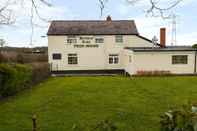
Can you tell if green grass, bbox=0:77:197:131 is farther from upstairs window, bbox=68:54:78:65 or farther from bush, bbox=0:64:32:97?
upstairs window, bbox=68:54:78:65

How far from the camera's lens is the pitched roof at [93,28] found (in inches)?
1716

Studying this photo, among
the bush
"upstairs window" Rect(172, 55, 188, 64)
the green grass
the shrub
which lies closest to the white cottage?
"upstairs window" Rect(172, 55, 188, 64)

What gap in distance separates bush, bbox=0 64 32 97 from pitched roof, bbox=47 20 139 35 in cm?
2201

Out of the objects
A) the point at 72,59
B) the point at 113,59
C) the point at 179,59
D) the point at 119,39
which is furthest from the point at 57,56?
the point at 179,59

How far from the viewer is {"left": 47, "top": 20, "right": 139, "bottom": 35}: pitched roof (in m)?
43.6

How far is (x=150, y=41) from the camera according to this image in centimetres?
4378

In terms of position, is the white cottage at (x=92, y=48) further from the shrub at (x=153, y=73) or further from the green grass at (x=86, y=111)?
the green grass at (x=86, y=111)

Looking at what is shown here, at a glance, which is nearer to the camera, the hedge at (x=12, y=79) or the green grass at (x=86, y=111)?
the green grass at (x=86, y=111)

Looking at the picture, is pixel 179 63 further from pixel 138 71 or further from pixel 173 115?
pixel 173 115

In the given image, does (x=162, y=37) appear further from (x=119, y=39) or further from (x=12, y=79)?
(x=12, y=79)

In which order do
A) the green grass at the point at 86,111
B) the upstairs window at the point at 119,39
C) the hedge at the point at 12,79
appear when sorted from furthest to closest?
the upstairs window at the point at 119,39, the hedge at the point at 12,79, the green grass at the point at 86,111

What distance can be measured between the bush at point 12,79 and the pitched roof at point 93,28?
72.2 ft

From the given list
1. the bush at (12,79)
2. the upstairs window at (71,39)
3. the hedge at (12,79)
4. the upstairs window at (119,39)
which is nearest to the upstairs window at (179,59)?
the upstairs window at (119,39)

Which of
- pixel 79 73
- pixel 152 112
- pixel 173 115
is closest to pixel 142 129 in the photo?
pixel 152 112
